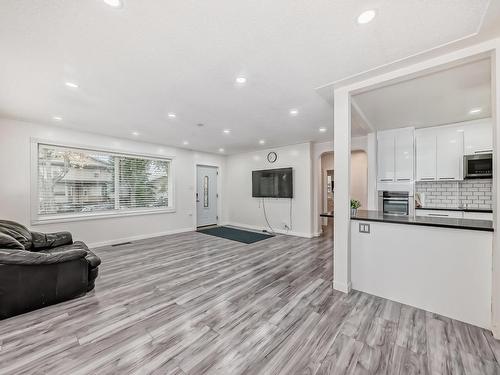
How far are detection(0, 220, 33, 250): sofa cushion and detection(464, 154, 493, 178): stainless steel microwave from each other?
704 centimetres

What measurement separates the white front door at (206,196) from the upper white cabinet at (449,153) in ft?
19.5

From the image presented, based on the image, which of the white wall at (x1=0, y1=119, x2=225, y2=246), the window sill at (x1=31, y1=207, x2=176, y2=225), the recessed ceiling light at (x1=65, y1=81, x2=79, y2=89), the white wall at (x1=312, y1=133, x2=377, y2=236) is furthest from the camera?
the white wall at (x1=312, y1=133, x2=377, y2=236)

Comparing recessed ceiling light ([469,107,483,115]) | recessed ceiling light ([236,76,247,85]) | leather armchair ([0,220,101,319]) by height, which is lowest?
leather armchair ([0,220,101,319])

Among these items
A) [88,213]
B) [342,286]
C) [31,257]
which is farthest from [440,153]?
[88,213]

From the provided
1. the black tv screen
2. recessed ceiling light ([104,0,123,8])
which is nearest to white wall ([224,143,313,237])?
the black tv screen

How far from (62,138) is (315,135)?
5461 mm

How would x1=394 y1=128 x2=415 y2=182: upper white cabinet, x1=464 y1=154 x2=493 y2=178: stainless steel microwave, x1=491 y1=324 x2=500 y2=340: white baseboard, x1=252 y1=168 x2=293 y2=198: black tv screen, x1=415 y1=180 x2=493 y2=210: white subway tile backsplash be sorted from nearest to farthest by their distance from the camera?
x1=491 y1=324 x2=500 y2=340: white baseboard
x1=464 y1=154 x2=493 y2=178: stainless steel microwave
x1=415 y1=180 x2=493 y2=210: white subway tile backsplash
x1=394 y1=128 x2=415 y2=182: upper white cabinet
x1=252 y1=168 x2=293 y2=198: black tv screen

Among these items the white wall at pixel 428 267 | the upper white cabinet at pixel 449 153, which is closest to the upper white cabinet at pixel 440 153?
the upper white cabinet at pixel 449 153

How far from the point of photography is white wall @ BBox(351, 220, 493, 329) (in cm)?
199

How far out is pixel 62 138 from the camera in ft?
14.2

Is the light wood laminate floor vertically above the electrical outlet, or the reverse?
the electrical outlet

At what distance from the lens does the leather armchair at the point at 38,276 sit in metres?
2.09

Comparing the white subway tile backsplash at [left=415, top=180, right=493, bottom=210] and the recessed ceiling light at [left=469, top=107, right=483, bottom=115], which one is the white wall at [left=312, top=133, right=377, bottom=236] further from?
the recessed ceiling light at [left=469, top=107, right=483, bottom=115]

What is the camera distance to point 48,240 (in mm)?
3129
